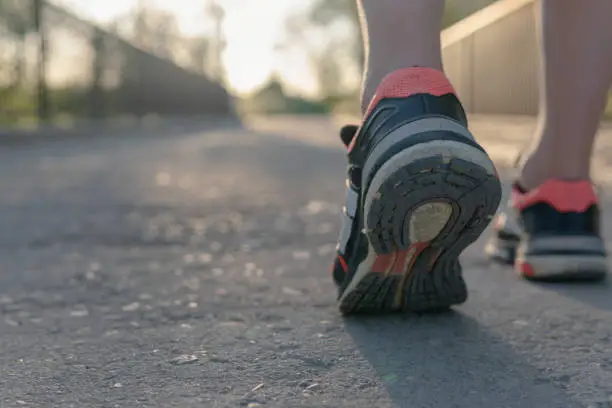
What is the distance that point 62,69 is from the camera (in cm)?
964

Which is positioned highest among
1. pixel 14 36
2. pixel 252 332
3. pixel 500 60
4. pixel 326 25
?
pixel 326 25

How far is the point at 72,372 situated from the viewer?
2.86 feet

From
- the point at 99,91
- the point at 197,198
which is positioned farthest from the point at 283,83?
the point at 197,198

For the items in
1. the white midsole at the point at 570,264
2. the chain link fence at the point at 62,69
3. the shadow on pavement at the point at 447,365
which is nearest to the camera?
the shadow on pavement at the point at 447,365

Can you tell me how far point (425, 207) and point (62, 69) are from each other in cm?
951

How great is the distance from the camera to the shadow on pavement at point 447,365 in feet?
2.53

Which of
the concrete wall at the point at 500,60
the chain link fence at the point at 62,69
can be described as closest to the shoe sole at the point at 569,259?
the concrete wall at the point at 500,60

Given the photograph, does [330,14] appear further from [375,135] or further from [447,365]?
[447,365]

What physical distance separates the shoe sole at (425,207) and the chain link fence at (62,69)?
802cm

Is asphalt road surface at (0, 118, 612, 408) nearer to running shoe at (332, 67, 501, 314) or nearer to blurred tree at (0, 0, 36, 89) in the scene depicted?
running shoe at (332, 67, 501, 314)

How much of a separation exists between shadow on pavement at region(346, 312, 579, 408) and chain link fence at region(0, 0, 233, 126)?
8.00 metres

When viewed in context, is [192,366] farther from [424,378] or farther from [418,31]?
[418,31]

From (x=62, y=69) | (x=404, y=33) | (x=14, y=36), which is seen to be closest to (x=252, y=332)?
(x=404, y=33)

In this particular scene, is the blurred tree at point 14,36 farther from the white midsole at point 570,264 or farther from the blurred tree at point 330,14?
the blurred tree at point 330,14
